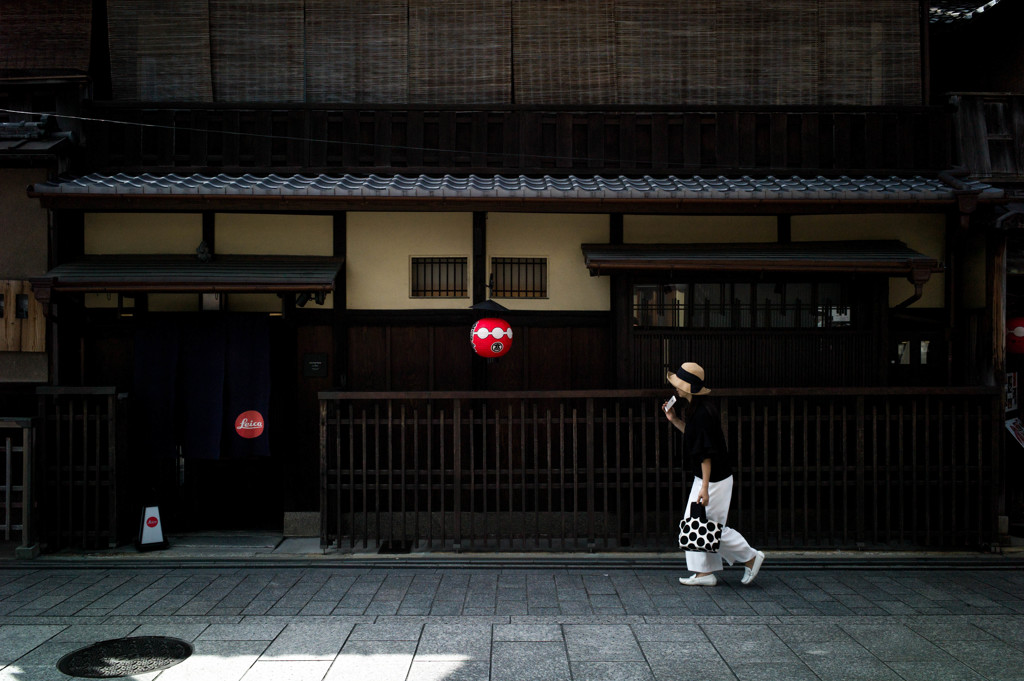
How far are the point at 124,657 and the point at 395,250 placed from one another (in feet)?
18.0

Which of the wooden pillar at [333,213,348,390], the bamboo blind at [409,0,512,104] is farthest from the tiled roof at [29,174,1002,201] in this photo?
the bamboo blind at [409,0,512,104]

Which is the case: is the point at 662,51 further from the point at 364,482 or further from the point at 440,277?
the point at 364,482

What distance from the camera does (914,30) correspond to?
385 inches

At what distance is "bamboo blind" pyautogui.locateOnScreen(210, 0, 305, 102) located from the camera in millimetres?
9617

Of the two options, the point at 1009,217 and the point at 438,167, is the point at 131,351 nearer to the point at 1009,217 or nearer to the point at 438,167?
the point at 438,167

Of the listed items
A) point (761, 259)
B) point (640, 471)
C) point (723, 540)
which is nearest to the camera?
point (723, 540)

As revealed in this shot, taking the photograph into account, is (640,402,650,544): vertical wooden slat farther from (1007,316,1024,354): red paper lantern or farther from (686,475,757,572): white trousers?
(1007,316,1024,354): red paper lantern

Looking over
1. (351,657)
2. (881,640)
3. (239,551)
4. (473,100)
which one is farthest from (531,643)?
(473,100)

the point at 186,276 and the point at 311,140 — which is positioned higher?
the point at 311,140

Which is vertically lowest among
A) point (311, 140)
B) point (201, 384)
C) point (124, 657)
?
point (124, 657)

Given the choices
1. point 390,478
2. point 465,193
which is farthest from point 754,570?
point 465,193

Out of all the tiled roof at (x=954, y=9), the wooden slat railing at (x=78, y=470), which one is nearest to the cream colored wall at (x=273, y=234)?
the wooden slat railing at (x=78, y=470)

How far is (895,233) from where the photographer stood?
30.8ft

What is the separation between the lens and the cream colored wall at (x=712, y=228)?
933 cm
